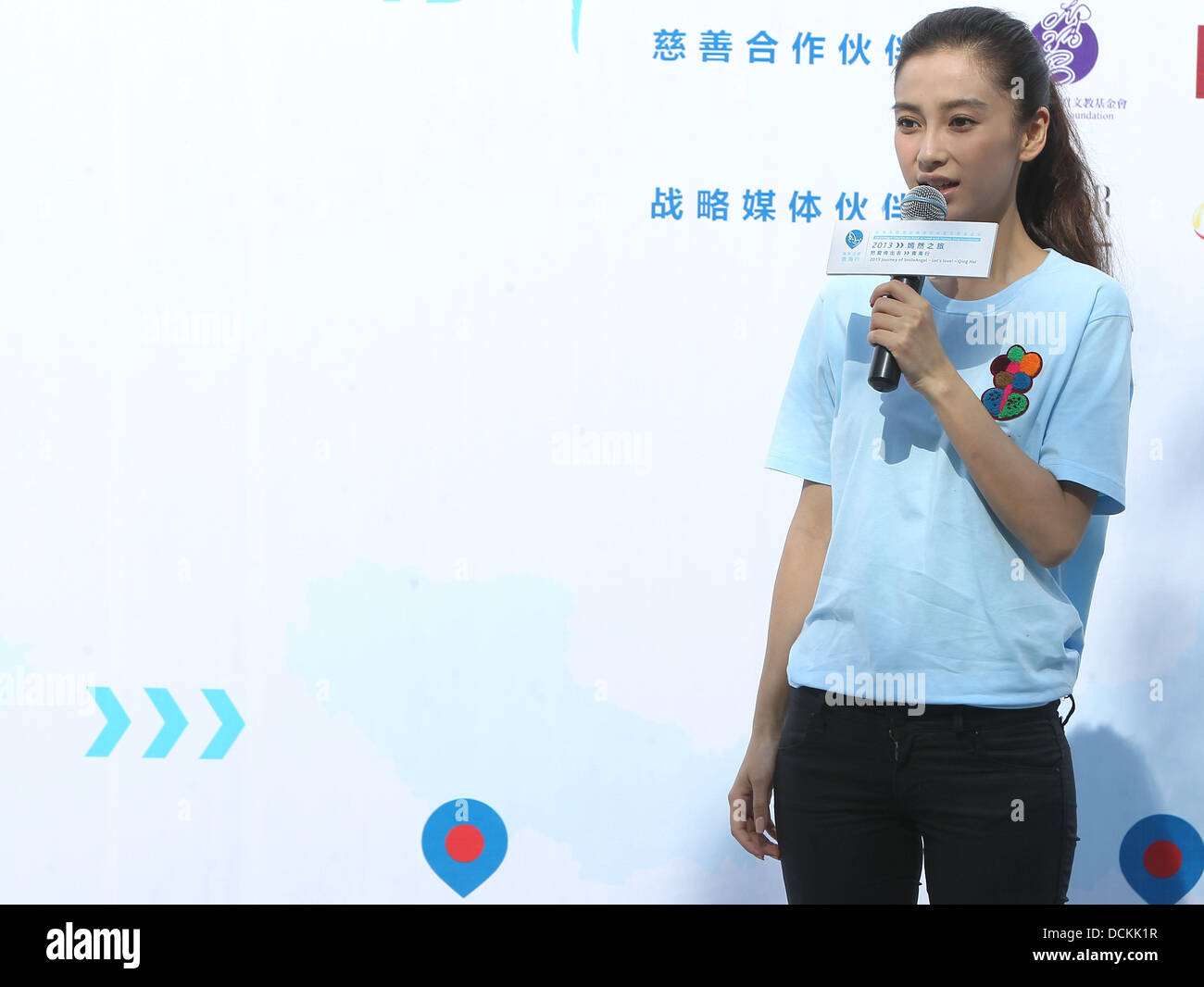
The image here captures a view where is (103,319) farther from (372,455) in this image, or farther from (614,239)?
(614,239)

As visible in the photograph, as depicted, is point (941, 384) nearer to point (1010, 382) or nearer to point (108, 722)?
point (1010, 382)

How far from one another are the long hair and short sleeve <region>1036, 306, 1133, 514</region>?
0.18 metres

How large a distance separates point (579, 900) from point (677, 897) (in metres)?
0.17

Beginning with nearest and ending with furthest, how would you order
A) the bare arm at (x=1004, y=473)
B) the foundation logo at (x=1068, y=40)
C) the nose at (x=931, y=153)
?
the bare arm at (x=1004, y=473)
the nose at (x=931, y=153)
the foundation logo at (x=1068, y=40)

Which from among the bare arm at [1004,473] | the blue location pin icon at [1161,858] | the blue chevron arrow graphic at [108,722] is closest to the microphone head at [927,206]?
the bare arm at [1004,473]

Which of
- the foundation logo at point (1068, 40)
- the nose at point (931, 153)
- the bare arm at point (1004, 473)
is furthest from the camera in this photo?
the foundation logo at point (1068, 40)

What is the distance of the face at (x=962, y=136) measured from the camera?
4.43 ft

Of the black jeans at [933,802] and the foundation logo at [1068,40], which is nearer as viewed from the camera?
the black jeans at [933,802]

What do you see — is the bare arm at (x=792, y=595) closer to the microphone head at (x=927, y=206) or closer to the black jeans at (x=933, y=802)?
the black jeans at (x=933, y=802)

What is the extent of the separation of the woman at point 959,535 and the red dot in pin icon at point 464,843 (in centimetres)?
74

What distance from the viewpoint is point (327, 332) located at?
6.43ft

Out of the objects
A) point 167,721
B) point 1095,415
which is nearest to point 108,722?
point 167,721

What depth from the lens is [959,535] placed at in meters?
1.28

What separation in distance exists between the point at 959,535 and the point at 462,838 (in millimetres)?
1095
